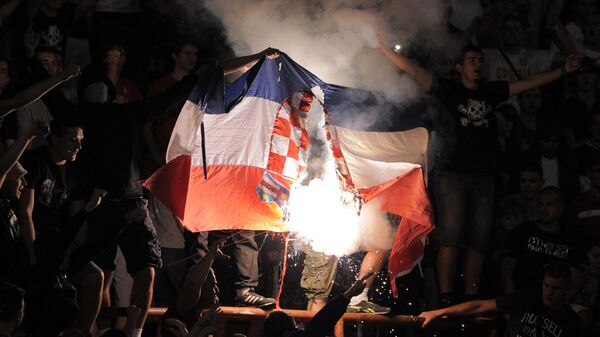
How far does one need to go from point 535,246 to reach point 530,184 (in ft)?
3.60

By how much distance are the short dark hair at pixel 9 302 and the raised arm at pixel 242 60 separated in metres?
3.11

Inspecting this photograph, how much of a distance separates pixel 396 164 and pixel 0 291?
4220 mm

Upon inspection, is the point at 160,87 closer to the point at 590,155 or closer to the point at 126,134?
the point at 126,134

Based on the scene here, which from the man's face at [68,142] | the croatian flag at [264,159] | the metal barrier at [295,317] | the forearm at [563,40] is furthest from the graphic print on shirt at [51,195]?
the forearm at [563,40]

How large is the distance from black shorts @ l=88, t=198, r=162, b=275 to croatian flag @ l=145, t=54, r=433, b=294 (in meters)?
0.48

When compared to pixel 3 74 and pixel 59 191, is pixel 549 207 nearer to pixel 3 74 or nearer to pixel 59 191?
pixel 59 191

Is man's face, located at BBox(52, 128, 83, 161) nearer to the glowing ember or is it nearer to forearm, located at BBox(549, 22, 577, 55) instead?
the glowing ember

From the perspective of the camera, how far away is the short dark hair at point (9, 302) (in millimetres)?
5250

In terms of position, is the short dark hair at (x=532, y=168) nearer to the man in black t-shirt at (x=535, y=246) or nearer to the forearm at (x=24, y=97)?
the man in black t-shirt at (x=535, y=246)

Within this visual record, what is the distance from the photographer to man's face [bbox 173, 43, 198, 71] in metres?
8.57

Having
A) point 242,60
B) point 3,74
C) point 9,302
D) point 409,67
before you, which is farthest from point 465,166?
point 9,302

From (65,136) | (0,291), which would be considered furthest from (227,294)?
(0,291)

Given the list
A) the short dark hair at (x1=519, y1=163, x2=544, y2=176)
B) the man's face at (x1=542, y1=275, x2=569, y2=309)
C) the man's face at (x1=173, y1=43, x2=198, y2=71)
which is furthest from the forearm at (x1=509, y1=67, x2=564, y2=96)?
the man's face at (x1=173, y1=43, x2=198, y2=71)

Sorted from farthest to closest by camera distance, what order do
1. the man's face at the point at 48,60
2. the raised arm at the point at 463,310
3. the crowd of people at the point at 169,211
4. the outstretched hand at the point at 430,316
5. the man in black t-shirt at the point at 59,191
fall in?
the outstretched hand at the point at 430,316
the raised arm at the point at 463,310
the man's face at the point at 48,60
the man in black t-shirt at the point at 59,191
the crowd of people at the point at 169,211
